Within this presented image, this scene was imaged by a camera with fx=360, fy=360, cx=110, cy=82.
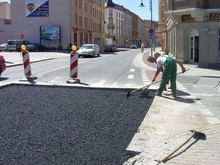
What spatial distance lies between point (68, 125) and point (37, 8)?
59297 mm

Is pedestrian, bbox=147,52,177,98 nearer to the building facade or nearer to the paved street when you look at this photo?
the paved street

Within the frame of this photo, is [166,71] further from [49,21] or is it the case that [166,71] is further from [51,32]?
[49,21]

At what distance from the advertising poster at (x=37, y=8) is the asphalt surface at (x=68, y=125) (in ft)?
177

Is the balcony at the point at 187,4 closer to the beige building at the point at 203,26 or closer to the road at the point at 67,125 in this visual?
the beige building at the point at 203,26

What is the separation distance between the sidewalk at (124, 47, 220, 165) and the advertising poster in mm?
56256

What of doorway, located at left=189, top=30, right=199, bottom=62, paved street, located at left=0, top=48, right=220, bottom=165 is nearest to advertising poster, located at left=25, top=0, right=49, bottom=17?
doorway, located at left=189, top=30, right=199, bottom=62

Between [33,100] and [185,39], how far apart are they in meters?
19.0

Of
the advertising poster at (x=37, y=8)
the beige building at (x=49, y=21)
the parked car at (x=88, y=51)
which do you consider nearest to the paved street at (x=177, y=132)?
the parked car at (x=88, y=51)

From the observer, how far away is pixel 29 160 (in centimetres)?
460

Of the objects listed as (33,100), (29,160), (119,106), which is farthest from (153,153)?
(33,100)

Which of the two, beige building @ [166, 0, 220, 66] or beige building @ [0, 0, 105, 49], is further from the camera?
beige building @ [0, 0, 105, 49]

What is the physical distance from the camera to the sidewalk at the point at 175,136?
4738mm

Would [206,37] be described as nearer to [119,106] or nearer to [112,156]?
[119,106]

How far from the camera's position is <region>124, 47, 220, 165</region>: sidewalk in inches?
187
